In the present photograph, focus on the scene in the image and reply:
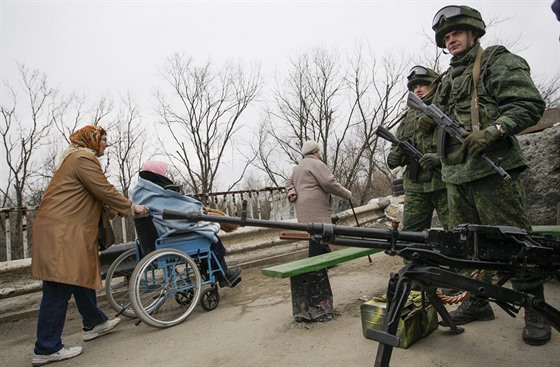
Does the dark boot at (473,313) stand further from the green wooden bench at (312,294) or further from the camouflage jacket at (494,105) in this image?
the camouflage jacket at (494,105)

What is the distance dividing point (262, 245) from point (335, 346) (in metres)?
3.81

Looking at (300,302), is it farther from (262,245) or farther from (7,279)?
(7,279)

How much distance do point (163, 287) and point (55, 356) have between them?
1013 mm

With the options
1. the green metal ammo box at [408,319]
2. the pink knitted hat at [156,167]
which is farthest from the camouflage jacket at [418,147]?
the pink knitted hat at [156,167]

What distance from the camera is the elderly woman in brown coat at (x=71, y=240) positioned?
294 cm

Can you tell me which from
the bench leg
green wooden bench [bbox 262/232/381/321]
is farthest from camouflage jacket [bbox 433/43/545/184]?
the bench leg

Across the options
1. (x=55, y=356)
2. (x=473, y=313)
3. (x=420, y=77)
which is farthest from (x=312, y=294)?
(x=420, y=77)

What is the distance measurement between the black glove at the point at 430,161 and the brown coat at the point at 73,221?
288cm

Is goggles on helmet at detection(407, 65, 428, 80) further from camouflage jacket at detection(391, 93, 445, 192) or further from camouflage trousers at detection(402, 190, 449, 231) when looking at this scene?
camouflage trousers at detection(402, 190, 449, 231)

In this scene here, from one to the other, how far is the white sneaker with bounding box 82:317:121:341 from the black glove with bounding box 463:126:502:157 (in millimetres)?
3584

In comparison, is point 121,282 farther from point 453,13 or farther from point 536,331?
point 453,13

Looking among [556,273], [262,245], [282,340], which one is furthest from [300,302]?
[262,245]

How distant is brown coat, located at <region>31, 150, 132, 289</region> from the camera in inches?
117

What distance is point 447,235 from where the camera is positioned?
189 centimetres
